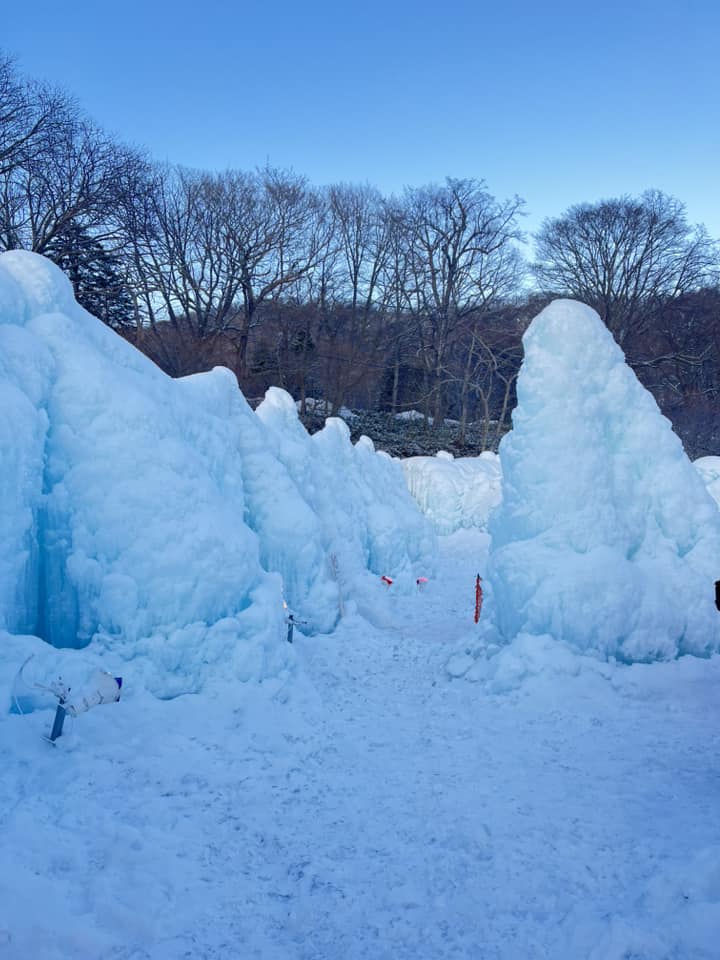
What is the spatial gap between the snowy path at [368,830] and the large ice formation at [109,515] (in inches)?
26.3

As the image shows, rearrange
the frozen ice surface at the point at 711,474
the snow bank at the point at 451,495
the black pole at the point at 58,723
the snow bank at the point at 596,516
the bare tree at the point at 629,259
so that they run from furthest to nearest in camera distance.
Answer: the bare tree at the point at 629,259
the frozen ice surface at the point at 711,474
the snow bank at the point at 451,495
the snow bank at the point at 596,516
the black pole at the point at 58,723

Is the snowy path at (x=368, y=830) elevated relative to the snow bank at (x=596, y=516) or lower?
lower

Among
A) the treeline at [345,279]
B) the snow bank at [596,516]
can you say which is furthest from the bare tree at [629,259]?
the snow bank at [596,516]

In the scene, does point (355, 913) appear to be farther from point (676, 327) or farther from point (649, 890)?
point (676, 327)

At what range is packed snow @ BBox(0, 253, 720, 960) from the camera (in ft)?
11.6

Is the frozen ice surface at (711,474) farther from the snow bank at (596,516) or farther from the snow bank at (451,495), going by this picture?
the snow bank at (596,516)

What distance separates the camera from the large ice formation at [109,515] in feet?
18.2

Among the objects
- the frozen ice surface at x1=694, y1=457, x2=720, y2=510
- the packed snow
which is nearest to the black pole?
the packed snow

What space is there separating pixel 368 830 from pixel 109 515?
143 inches

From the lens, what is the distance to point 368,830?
4.59 metres

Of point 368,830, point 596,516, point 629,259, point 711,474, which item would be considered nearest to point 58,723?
point 368,830

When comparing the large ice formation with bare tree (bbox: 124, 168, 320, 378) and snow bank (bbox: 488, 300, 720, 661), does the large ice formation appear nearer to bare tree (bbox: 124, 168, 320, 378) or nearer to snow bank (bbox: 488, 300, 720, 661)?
A: snow bank (bbox: 488, 300, 720, 661)

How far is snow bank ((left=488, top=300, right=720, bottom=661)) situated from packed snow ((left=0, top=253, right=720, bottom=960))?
0.13 ft

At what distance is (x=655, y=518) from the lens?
27.9ft
